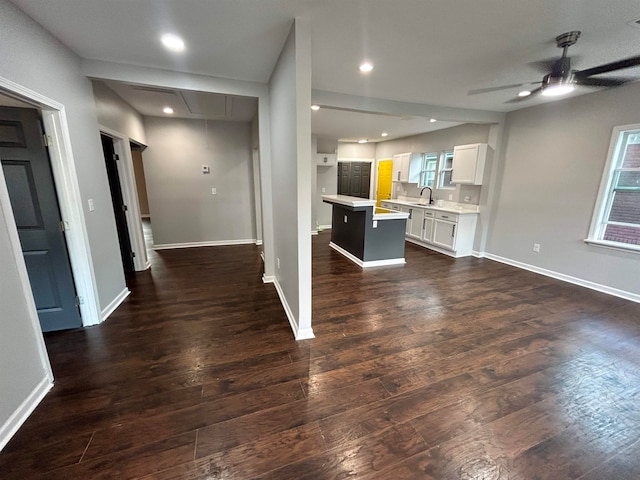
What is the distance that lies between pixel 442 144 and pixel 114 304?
653 cm

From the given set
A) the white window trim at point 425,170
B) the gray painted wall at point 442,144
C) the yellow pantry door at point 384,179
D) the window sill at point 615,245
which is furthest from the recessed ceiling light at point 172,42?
the yellow pantry door at point 384,179

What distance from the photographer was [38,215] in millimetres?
2250

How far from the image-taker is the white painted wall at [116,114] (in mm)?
3035

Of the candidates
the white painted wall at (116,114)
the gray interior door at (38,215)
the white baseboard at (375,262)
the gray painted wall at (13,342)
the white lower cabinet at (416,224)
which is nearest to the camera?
the gray painted wall at (13,342)

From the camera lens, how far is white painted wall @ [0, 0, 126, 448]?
1543mm

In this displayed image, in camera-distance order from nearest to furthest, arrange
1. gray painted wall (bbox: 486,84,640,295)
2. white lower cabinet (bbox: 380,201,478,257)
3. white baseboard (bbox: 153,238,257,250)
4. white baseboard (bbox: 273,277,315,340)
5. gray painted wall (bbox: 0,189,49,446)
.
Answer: gray painted wall (bbox: 0,189,49,446), white baseboard (bbox: 273,277,315,340), gray painted wall (bbox: 486,84,640,295), white lower cabinet (bbox: 380,201,478,257), white baseboard (bbox: 153,238,257,250)

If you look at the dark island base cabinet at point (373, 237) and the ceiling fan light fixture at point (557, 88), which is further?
the dark island base cabinet at point (373, 237)

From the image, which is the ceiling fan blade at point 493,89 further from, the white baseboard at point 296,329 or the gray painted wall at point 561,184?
the white baseboard at point 296,329

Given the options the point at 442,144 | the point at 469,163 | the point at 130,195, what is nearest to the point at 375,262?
the point at 469,163

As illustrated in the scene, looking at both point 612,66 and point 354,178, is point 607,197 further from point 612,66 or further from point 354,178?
point 354,178

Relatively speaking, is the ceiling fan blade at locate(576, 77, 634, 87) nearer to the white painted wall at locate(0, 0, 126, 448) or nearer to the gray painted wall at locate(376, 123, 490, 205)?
the gray painted wall at locate(376, 123, 490, 205)

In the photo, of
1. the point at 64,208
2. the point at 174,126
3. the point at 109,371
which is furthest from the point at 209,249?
the point at 109,371

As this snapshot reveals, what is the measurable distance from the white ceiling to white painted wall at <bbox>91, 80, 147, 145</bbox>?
0.71 m

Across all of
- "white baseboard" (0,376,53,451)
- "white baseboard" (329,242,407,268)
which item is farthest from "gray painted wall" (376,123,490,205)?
"white baseboard" (0,376,53,451)
